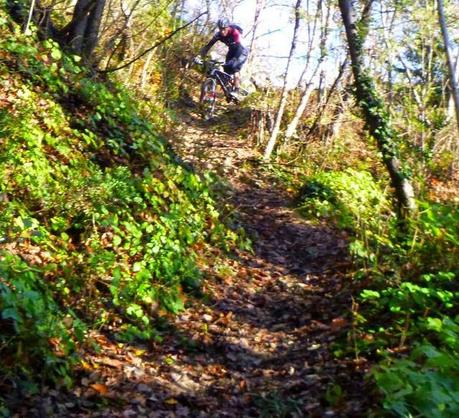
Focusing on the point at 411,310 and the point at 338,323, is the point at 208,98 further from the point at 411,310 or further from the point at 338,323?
the point at 411,310

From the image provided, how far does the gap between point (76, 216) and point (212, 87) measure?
931cm

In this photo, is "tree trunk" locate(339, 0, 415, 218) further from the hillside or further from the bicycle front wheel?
the bicycle front wheel

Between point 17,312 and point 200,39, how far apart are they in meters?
11.4

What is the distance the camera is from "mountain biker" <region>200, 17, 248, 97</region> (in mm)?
13359

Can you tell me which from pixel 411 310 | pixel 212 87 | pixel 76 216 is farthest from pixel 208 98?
pixel 411 310

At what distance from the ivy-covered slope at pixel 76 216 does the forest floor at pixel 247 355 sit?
0.27 metres

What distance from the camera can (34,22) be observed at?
8.81 meters

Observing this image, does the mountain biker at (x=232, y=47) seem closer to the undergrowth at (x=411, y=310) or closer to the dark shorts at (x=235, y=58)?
the dark shorts at (x=235, y=58)

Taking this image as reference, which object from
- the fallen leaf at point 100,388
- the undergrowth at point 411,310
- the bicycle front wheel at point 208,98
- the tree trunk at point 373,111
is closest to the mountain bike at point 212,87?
the bicycle front wheel at point 208,98

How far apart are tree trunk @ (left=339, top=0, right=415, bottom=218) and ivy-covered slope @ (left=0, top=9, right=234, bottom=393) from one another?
2.81 metres

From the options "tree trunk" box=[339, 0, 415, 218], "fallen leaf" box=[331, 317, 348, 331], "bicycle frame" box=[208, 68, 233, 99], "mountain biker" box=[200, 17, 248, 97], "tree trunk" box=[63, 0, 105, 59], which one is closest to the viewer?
"fallen leaf" box=[331, 317, 348, 331]

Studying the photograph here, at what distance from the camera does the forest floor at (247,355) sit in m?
4.56

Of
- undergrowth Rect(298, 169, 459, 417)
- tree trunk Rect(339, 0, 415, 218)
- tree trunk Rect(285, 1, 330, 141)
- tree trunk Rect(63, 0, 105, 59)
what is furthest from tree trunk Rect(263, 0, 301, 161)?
tree trunk Rect(63, 0, 105, 59)

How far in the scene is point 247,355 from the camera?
575 cm
